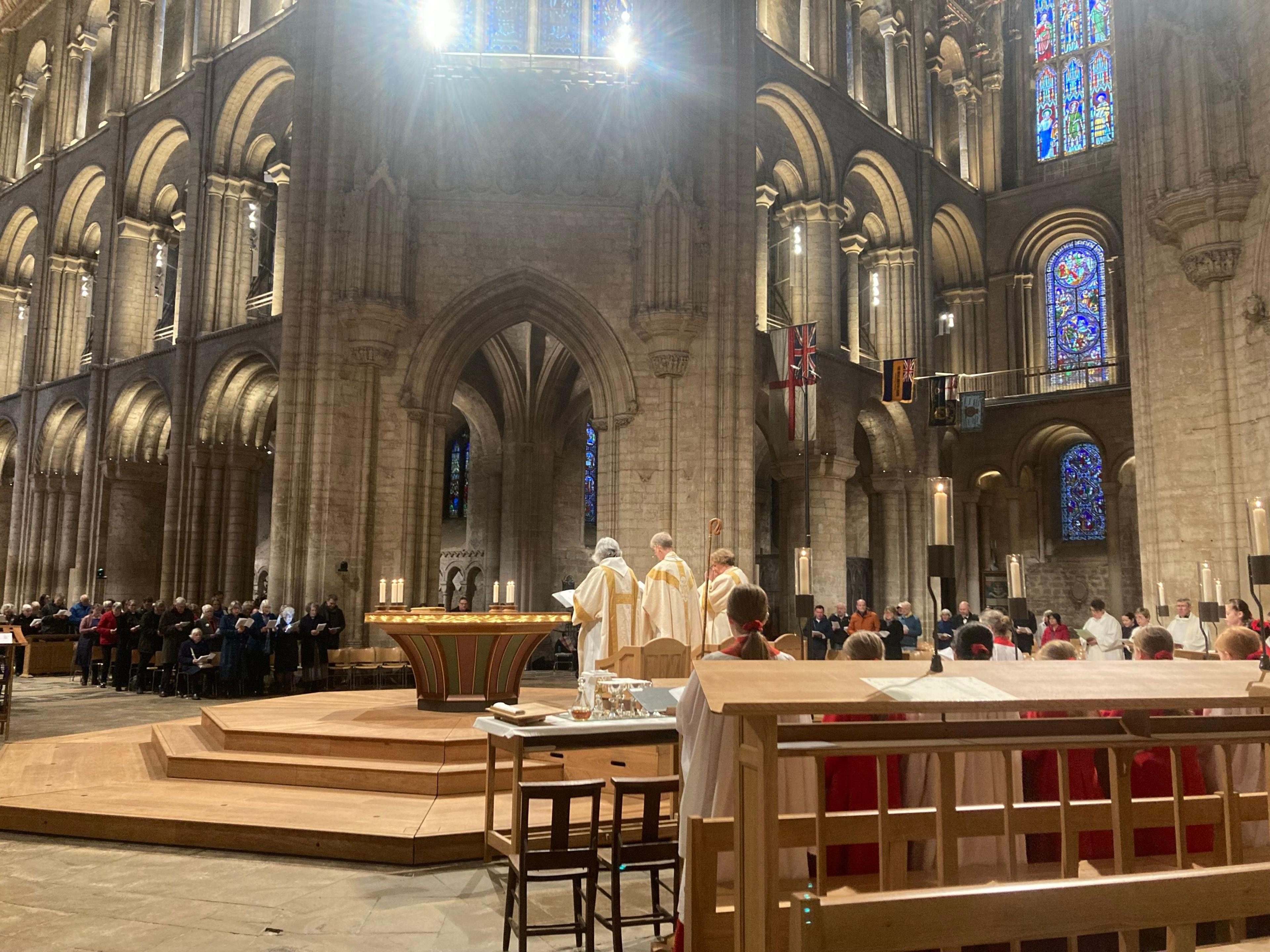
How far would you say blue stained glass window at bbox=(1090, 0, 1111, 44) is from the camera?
25.7m

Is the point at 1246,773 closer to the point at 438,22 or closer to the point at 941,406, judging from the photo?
the point at 438,22

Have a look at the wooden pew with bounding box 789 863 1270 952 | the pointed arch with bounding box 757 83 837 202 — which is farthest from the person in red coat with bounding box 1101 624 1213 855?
the pointed arch with bounding box 757 83 837 202

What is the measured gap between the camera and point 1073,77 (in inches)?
1043

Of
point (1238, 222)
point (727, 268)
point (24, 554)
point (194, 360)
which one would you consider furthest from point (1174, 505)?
point (24, 554)

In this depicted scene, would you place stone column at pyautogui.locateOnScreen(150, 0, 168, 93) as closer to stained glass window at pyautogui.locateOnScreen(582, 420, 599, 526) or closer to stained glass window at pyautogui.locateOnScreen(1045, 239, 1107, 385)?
stained glass window at pyautogui.locateOnScreen(582, 420, 599, 526)

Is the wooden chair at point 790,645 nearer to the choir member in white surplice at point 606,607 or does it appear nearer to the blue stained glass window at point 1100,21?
the choir member in white surplice at point 606,607

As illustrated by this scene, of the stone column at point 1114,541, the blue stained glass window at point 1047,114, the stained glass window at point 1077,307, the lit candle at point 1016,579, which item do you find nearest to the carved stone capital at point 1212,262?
the lit candle at point 1016,579

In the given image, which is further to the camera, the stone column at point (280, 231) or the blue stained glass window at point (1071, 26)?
the blue stained glass window at point (1071, 26)

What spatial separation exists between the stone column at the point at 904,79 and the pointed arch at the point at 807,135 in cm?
418

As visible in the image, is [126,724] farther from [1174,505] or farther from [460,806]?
[1174,505]

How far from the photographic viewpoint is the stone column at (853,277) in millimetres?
22953

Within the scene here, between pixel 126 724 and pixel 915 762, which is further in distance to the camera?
pixel 126 724

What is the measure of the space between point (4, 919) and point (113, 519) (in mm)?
20921

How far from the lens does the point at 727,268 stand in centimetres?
1705
